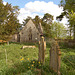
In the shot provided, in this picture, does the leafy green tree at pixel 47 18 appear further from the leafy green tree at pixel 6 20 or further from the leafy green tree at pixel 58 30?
the leafy green tree at pixel 6 20

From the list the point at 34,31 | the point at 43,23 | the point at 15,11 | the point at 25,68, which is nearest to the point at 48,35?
the point at 43,23

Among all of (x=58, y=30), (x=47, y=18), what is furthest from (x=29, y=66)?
(x=47, y=18)

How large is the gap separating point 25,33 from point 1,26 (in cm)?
1050

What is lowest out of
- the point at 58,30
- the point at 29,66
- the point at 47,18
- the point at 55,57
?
the point at 29,66

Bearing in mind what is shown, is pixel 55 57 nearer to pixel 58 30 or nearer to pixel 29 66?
pixel 29 66

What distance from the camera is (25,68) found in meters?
5.02

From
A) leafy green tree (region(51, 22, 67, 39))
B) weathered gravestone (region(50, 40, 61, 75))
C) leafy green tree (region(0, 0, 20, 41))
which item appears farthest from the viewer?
leafy green tree (region(51, 22, 67, 39))

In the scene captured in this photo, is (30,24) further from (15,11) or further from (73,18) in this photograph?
(73,18)

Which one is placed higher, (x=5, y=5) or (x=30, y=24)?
(x=5, y=5)

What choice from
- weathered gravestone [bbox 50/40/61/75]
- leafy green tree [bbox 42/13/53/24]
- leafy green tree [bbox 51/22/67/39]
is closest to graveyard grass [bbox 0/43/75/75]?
weathered gravestone [bbox 50/40/61/75]

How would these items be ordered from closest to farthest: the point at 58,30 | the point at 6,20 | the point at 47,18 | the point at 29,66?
the point at 29,66 < the point at 6,20 < the point at 58,30 < the point at 47,18

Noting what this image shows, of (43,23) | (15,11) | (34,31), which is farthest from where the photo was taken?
(43,23)

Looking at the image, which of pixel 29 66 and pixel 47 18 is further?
pixel 47 18

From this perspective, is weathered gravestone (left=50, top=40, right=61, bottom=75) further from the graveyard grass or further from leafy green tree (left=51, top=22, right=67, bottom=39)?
leafy green tree (left=51, top=22, right=67, bottom=39)
